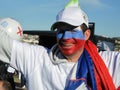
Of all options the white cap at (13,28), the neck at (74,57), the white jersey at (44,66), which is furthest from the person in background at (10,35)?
the neck at (74,57)

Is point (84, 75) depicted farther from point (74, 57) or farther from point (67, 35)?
point (67, 35)

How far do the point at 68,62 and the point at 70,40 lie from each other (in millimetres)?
196

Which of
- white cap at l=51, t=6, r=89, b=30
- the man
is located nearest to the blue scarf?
the man

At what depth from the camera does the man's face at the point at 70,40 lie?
3633 mm

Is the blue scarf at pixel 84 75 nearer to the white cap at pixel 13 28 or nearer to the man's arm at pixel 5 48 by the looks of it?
the man's arm at pixel 5 48

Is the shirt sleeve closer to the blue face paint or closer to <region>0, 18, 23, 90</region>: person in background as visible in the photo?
the blue face paint

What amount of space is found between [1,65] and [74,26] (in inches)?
72.1

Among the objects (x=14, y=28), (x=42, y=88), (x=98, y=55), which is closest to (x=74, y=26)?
(x=98, y=55)

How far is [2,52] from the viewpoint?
3686 mm

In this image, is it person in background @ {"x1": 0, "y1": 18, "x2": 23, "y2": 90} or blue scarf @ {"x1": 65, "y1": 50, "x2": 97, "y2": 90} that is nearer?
blue scarf @ {"x1": 65, "y1": 50, "x2": 97, "y2": 90}

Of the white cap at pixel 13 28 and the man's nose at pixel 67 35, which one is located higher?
the man's nose at pixel 67 35

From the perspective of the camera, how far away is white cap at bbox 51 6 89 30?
3666 mm

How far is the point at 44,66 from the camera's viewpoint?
3.69 meters

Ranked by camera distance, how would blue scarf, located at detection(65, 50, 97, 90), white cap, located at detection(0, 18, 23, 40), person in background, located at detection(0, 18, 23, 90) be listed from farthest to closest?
white cap, located at detection(0, 18, 23, 40) → person in background, located at detection(0, 18, 23, 90) → blue scarf, located at detection(65, 50, 97, 90)
